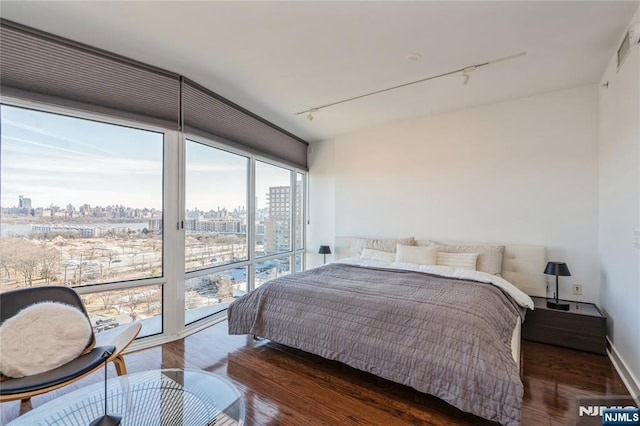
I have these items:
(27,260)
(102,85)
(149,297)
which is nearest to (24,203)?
(27,260)

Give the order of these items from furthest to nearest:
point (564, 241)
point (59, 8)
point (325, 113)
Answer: point (325, 113), point (564, 241), point (59, 8)

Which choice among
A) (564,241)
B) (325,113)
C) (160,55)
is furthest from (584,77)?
(160,55)

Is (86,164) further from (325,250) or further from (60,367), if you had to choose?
(325,250)

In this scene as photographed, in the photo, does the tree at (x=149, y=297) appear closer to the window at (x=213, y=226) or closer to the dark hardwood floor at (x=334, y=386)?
the window at (x=213, y=226)

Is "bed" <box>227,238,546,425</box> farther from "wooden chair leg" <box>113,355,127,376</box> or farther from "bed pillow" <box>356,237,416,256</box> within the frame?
"wooden chair leg" <box>113,355,127,376</box>

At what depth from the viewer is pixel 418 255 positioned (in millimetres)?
3369

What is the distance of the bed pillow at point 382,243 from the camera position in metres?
3.79

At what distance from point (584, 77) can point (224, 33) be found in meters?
3.48

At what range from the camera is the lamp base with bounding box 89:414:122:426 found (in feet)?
4.42

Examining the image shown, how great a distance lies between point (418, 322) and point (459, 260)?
5.28 ft

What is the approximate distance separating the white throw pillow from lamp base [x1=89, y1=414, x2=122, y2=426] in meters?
0.46

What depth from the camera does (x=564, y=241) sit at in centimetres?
306

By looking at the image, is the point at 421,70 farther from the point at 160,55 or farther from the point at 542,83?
the point at 160,55

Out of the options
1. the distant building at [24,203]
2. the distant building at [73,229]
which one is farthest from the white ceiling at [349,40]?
the distant building at [73,229]
